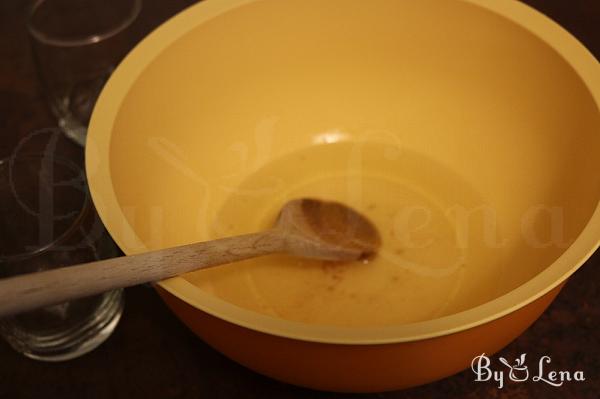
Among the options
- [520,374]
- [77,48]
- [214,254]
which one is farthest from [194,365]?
[77,48]

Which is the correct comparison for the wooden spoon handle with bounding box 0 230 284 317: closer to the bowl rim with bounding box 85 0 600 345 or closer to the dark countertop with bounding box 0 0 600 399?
the bowl rim with bounding box 85 0 600 345

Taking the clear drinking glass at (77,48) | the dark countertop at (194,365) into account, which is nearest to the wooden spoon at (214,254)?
the dark countertop at (194,365)

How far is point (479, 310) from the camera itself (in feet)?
2.02

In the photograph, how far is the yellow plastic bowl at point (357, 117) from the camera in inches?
28.3

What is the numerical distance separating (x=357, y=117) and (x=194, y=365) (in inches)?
16.7

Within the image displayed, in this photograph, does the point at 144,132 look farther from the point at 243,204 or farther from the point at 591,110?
the point at 591,110

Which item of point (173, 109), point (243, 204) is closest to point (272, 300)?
point (243, 204)

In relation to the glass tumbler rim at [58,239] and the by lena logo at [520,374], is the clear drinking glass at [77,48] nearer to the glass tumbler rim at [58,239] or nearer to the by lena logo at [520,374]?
the glass tumbler rim at [58,239]

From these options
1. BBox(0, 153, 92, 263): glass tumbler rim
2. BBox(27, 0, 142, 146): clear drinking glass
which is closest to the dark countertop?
BBox(0, 153, 92, 263): glass tumbler rim

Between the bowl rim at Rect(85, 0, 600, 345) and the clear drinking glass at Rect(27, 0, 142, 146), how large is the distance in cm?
23

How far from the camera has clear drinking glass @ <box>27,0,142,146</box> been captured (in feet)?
3.52

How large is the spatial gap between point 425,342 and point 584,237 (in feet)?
0.60

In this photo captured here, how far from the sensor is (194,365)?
33.2 inches

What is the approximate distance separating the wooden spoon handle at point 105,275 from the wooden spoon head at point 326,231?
12 centimetres
